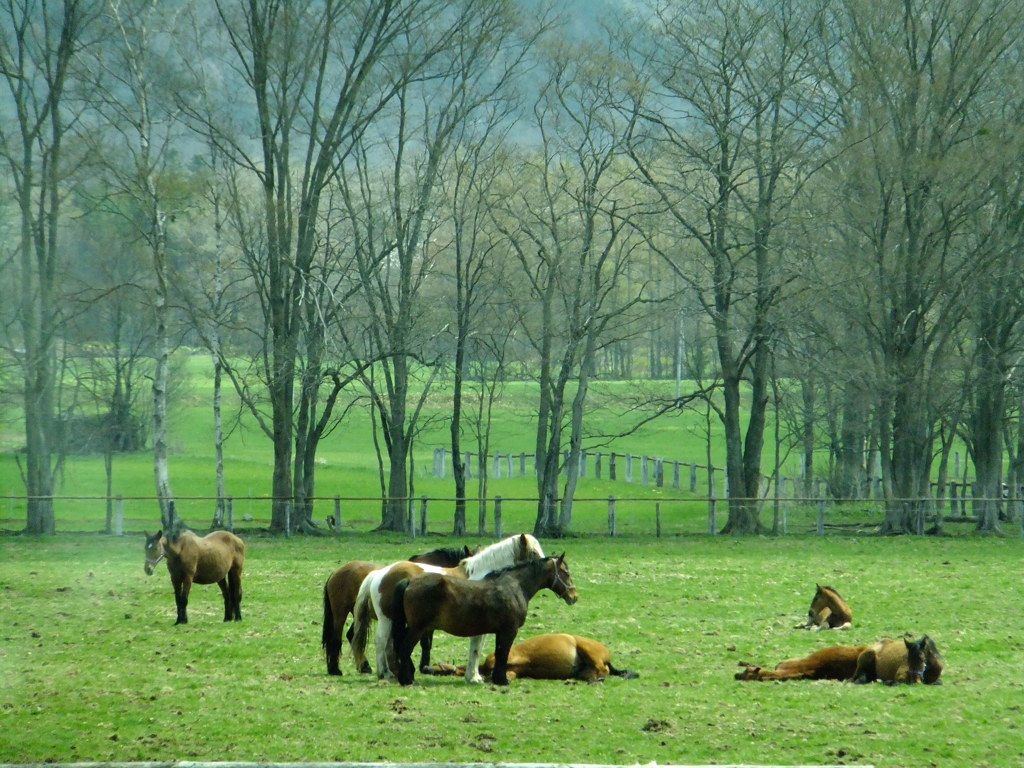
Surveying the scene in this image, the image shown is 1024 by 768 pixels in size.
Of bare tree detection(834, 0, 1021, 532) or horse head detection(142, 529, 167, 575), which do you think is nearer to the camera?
horse head detection(142, 529, 167, 575)

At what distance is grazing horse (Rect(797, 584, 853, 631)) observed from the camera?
1446cm

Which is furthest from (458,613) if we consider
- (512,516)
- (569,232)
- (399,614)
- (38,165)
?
(512,516)

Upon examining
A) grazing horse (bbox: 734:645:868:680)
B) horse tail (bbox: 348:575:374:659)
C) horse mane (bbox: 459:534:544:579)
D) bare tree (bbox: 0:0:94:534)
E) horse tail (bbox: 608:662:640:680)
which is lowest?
horse tail (bbox: 608:662:640:680)

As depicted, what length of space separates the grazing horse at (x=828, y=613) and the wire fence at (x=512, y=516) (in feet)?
40.6

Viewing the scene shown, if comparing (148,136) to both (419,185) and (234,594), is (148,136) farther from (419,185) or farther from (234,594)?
(234,594)

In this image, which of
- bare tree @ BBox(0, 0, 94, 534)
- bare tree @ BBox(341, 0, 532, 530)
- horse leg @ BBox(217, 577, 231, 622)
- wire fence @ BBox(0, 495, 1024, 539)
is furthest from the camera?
bare tree @ BBox(341, 0, 532, 530)

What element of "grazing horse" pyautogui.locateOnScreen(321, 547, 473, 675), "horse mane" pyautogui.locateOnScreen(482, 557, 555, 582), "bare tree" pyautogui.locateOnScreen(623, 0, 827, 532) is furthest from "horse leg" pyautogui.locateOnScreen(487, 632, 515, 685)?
"bare tree" pyautogui.locateOnScreen(623, 0, 827, 532)

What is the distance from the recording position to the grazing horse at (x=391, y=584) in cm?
1114

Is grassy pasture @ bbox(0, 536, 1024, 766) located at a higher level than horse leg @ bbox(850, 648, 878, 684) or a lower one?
lower

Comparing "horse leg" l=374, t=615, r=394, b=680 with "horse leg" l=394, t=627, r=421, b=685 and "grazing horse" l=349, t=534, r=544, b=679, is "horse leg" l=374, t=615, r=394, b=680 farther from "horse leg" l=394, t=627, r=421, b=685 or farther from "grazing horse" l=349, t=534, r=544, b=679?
"horse leg" l=394, t=627, r=421, b=685

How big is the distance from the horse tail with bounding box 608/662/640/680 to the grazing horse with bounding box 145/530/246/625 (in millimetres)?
5939

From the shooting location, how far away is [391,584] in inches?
444

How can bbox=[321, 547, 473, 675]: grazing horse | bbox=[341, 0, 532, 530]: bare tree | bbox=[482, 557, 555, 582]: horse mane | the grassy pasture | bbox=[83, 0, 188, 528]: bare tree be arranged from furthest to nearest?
bbox=[341, 0, 532, 530]: bare tree < bbox=[83, 0, 188, 528]: bare tree < bbox=[321, 547, 473, 675]: grazing horse < bbox=[482, 557, 555, 582]: horse mane < the grassy pasture

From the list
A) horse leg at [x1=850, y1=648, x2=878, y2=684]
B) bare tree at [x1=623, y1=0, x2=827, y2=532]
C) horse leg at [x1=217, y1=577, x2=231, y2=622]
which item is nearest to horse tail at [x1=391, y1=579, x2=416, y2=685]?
horse leg at [x1=850, y1=648, x2=878, y2=684]
